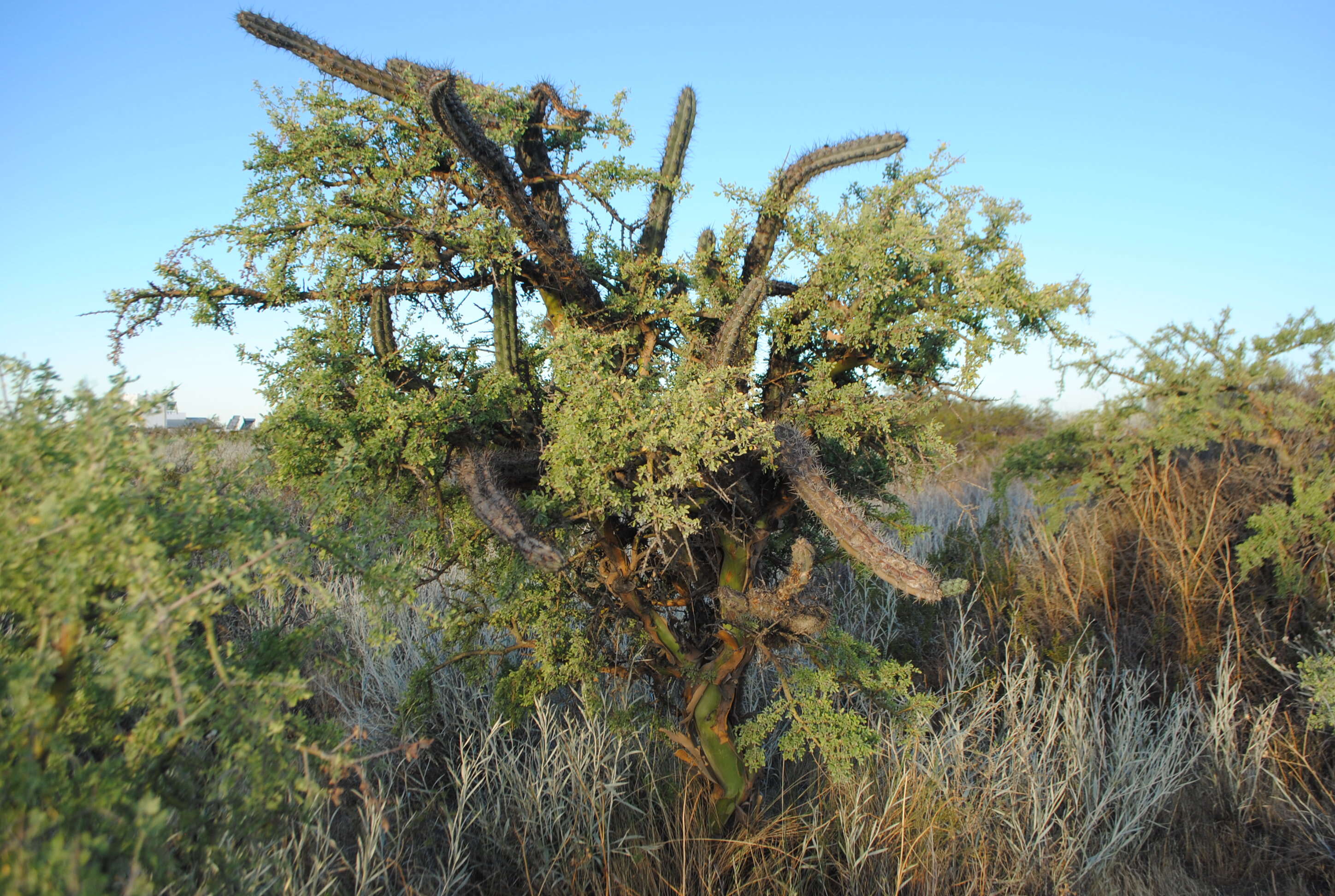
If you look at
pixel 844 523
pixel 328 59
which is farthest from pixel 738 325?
pixel 328 59

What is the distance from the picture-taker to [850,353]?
8.08 ft

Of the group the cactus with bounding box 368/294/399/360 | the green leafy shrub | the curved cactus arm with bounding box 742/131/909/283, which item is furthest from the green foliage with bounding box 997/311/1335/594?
the cactus with bounding box 368/294/399/360

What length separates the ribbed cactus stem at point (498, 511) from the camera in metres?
1.97

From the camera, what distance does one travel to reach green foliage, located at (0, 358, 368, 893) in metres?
0.91

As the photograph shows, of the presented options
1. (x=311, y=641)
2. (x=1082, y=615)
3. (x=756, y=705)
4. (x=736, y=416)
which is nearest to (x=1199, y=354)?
(x=1082, y=615)

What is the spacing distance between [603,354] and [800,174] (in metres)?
1.00

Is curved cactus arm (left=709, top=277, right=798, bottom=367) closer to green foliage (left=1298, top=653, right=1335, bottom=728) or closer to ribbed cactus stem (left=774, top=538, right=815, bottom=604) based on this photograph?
ribbed cactus stem (left=774, top=538, right=815, bottom=604)

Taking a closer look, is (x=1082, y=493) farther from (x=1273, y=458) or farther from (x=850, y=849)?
(x=850, y=849)

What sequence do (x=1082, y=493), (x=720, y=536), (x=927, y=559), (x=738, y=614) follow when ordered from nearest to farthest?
(x=738, y=614)
(x=720, y=536)
(x=1082, y=493)
(x=927, y=559)

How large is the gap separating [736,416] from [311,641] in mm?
1151

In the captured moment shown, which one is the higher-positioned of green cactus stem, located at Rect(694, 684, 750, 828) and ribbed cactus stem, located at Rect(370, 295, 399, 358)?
ribbed cactus stem, located at Rect(370, 295, 399, 358)

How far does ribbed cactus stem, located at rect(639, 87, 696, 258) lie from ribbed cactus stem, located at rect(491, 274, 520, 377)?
492 millimetres

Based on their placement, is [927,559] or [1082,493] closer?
[1082,493]

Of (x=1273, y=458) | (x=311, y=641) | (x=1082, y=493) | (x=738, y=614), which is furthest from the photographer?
(x=1082, y=493)
